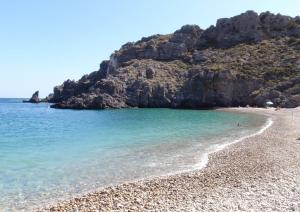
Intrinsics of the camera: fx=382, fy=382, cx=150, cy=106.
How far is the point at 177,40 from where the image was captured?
143 m

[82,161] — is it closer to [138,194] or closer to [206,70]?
[138,194]

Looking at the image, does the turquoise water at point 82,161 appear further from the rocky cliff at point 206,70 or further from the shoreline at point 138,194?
the rocky cliff at point 206,70

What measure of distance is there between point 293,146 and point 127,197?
18.5 metres

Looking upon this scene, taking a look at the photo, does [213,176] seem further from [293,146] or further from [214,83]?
[214,83]

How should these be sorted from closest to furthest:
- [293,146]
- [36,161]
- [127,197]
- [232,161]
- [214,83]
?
[127,197] < [232,161] < [36,161] < [293,146] < [214,83]

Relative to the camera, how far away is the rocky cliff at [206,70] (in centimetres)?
10512

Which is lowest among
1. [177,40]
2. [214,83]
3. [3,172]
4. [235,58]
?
[3,172]

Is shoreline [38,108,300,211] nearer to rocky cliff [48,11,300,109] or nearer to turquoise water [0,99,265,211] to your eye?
turquoise water [0,99,265,211]

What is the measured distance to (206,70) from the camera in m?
111

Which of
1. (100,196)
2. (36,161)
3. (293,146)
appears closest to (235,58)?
(293,146)

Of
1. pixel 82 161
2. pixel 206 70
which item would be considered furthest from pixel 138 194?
pixel 206 70

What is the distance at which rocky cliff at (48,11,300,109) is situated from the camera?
345ft

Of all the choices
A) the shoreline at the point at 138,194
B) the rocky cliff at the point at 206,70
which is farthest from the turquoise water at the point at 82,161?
the rocky cliff at the point at 206,70

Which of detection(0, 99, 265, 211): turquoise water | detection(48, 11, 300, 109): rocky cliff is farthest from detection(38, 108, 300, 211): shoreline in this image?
detection(48, 11, 300, 109): rocky cliff
